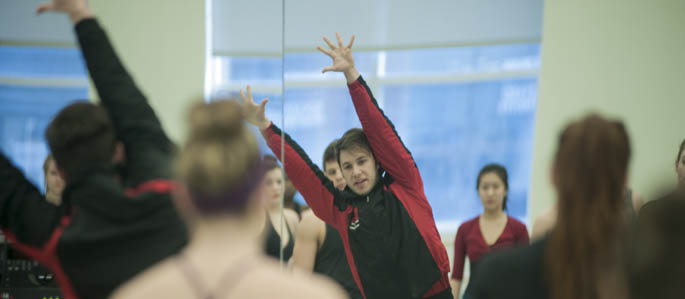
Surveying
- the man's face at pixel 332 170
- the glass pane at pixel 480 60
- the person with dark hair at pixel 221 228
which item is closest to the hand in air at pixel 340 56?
the man's face at pixel 332 170

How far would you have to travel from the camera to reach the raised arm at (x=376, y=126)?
226 cm

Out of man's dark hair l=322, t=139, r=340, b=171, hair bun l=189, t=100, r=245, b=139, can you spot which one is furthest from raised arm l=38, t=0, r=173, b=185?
man's dark hair l=322, t=139, r=340, b=171

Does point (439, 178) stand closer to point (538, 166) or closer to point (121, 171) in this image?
point (538, 166)

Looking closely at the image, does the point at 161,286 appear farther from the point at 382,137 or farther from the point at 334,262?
the point at 334,262

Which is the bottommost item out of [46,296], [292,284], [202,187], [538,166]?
[46,296]

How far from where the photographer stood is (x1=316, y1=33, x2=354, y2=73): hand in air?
7.68 feet

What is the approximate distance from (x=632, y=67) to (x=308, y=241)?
189 cm

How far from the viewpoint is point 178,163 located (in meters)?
1.01

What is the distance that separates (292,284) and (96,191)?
643mm

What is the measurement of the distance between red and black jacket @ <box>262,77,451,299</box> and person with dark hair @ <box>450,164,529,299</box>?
0.90 m

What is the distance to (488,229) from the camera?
3305 mm

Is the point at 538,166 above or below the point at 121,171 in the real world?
below

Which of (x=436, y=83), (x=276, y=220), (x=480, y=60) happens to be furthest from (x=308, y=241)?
(x=480, y=60)

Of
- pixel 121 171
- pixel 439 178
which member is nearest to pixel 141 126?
pixel 121 171
